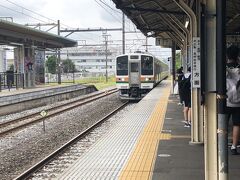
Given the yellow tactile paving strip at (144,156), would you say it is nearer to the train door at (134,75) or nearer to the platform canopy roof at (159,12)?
the platform canopy roof at (159,12)

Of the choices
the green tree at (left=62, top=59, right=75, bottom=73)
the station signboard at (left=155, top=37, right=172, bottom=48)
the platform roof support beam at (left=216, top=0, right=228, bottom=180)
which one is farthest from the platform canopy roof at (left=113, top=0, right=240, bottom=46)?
the green tree at (left=62, top=59, right=75, bottom=73)

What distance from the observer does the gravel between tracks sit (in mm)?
9500

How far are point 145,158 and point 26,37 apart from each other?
87.8 feet

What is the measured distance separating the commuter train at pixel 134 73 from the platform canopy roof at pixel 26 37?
6.92m

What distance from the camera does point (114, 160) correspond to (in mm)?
7695

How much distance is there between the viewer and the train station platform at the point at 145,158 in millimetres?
6189

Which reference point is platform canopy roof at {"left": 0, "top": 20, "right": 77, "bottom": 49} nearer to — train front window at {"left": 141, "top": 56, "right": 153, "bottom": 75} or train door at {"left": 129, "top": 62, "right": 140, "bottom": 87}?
train door at {"left": 129, "top": 62, "right": 140, "bottom": 87}

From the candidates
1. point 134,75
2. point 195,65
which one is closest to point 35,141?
point 195,65

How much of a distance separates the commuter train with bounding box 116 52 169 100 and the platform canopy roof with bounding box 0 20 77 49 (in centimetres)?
692

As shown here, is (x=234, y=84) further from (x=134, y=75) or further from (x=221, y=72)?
(x=134, y=75)

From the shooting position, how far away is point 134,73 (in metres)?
25.9

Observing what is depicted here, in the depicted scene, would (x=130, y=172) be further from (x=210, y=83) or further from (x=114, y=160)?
(x=210, y=83)

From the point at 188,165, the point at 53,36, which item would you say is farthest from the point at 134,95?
the point at 188,165

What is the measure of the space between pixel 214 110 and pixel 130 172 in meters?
2.43
